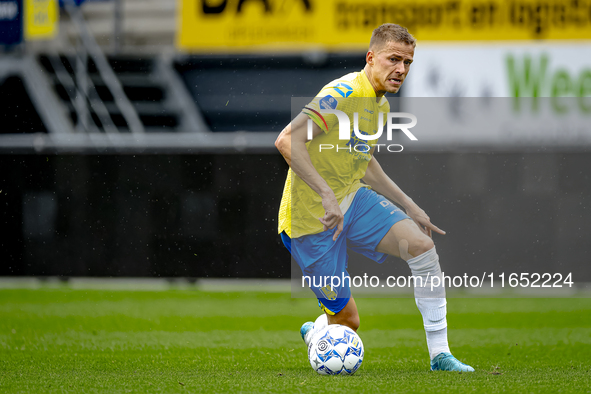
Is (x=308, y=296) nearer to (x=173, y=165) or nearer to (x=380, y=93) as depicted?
(x=173, y=165)

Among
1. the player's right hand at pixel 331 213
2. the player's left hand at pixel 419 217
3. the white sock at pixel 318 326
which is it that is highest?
the player's right hand at pixel 331 213

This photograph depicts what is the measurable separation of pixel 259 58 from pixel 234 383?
21.9ft

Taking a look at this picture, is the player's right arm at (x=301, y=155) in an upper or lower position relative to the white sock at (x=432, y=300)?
upper

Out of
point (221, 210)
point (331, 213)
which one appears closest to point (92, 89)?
point (221, 210)

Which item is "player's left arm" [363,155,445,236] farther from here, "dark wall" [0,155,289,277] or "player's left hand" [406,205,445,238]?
"dark wall" [0,155,289,277]

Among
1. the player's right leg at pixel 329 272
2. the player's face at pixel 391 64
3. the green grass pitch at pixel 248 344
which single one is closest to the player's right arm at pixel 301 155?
the player's right leg at pixel 329 272

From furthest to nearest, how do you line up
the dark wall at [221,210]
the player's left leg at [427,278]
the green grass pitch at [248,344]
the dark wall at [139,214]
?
1. the dark wall at [139,214]
2. the dark wall at [221,210]
3. the player's left leg at [427,278]
4. the green grass pitch at [248,344]

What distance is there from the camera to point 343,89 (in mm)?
3414

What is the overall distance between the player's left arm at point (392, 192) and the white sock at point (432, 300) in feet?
1.02

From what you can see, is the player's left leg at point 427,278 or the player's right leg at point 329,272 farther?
the player's right leg at point 329,272

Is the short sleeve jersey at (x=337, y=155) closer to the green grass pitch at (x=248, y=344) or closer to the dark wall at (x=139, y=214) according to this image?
the green grass pitch at (x=248, y=344)

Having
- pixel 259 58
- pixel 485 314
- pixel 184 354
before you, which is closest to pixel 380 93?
pixel 184 354

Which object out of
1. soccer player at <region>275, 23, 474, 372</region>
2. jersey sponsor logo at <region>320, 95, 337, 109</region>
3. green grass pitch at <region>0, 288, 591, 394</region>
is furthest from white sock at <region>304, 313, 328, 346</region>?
jersey sponsor logo at <region>320, 95, 337, 109</region>

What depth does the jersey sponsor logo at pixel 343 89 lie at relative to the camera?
340 cm
